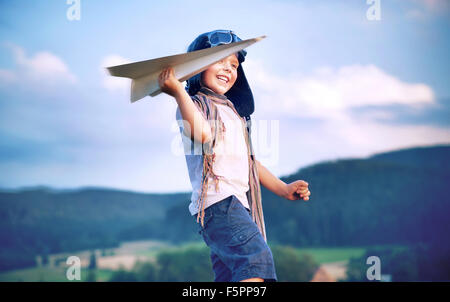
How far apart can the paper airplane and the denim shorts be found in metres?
0.37

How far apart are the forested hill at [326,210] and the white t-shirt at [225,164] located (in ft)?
7.37

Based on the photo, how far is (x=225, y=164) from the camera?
1.37 metres

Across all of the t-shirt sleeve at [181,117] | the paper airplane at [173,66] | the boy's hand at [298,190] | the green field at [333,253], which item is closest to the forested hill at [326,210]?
the green field at [333,253]

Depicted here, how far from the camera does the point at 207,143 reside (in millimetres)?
1292

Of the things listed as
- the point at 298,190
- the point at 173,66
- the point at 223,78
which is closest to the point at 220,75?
the point at 223,78

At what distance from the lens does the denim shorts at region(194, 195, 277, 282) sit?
1.20 metres

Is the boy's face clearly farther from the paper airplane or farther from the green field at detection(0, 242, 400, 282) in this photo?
the green field at detection(0, 242, 400, 282)

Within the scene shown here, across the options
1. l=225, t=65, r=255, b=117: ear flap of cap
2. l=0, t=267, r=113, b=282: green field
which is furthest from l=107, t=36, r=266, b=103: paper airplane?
l=0, t=267, r=113, b=282: green field

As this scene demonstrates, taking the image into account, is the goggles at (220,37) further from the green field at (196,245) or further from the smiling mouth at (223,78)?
the green field at (196,245)

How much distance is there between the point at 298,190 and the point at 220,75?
464 mm

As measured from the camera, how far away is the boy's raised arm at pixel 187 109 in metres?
1.20

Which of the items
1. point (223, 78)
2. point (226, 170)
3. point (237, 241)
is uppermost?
point (223, 78)

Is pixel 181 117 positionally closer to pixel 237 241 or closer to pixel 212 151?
pixel 212 151
